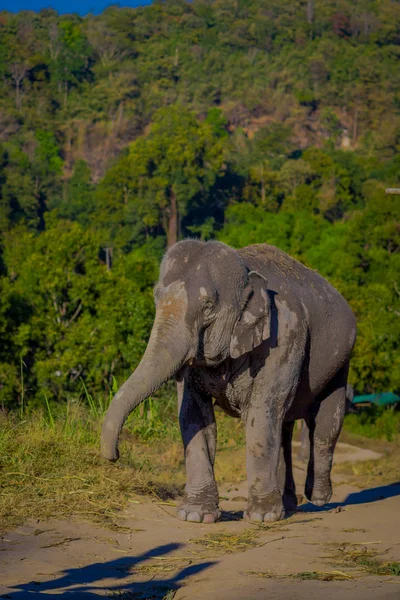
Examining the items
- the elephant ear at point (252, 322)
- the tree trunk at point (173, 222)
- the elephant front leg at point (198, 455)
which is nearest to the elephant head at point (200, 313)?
the elephant ear at point (252, 322)

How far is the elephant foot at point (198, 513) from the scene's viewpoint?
809 centimetres

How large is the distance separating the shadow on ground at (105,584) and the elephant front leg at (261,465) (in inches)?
54.9

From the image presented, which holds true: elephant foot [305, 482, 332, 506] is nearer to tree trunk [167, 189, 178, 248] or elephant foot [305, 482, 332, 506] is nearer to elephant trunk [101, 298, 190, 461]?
elephant trunk [101, 298, 190, 461]

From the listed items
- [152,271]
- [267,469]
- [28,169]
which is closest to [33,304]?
[152,271]

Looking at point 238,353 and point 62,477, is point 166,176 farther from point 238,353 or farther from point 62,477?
point 238,353

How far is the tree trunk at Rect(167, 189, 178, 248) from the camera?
83.2m

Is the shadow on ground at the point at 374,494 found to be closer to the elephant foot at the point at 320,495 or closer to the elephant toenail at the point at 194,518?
the elephant foot at the point at 320,495

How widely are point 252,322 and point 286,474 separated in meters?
2.20

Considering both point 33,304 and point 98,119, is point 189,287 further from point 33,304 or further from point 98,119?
point 98,119

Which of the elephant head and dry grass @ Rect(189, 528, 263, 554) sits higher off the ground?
the elephant head

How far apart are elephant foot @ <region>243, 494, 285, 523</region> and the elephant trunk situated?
1.38 m

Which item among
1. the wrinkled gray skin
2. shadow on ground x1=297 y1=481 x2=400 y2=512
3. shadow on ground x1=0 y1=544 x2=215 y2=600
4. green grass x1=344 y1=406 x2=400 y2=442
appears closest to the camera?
shadow on ground x1=0 y1=544 x2=215 y2=600

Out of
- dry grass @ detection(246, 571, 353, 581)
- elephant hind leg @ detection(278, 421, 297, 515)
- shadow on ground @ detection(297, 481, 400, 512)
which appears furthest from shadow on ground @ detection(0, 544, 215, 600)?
shadow on ground @ detection(297, 481, 400, 512)

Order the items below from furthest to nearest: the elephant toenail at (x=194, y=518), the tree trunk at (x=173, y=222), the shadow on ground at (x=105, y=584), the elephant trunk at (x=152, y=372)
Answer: the tree trunk at (x=173, y=222) → the elephant toenail at (x=194, y=518) → the elephant trunk at (x=152, y=372) → the shadow on ground at (x=105, y=584)
